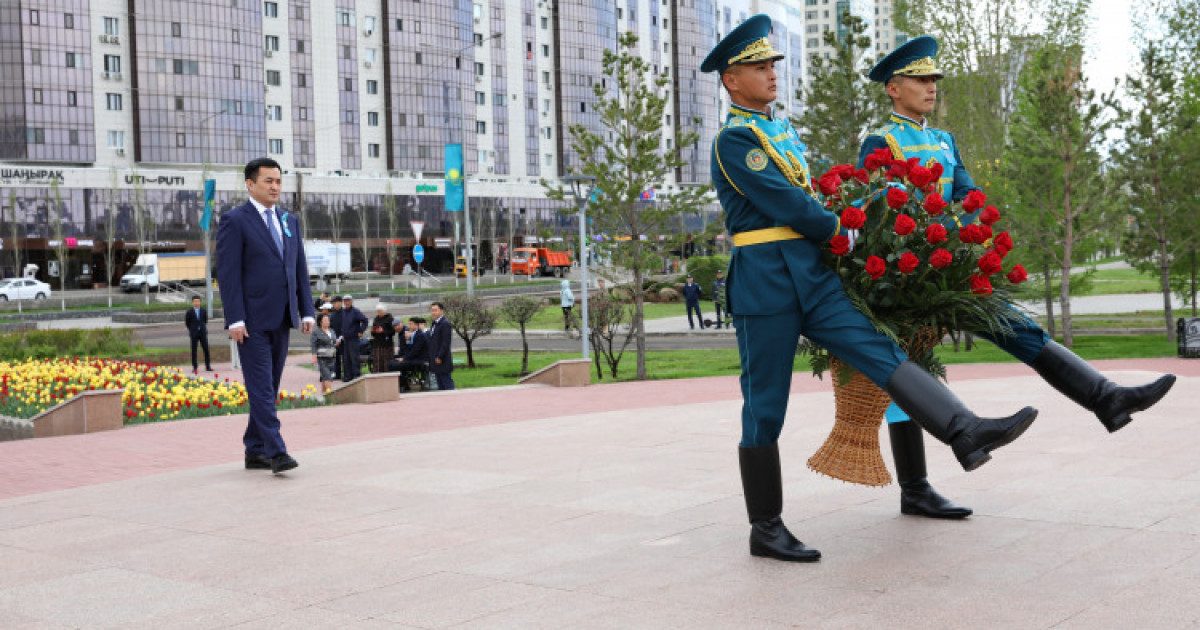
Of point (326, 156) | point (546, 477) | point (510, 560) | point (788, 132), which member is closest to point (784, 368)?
point (788, 132)

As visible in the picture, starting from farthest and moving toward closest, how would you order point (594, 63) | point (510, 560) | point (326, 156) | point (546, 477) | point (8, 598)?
point (594, 63), point (326, 156), point (546, 477), point (510, 560), point (8, 598)

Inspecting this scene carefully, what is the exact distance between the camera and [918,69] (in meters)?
5.58

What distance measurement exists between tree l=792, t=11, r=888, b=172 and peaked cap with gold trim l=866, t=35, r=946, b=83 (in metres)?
18.4

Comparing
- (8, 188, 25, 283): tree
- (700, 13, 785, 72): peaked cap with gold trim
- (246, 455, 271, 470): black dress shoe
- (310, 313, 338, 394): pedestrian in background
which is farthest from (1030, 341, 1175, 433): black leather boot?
(8, 188, 25, 283): tree

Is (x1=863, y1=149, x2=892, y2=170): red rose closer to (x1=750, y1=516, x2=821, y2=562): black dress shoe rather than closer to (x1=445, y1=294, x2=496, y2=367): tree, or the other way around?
(x1=750, y1=516, x2=821, y2=562): black dress shoe

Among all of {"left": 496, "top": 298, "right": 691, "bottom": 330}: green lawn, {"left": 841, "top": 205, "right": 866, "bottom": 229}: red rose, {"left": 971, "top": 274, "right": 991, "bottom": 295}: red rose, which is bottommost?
{"left": 496, "top": 298, "right": 691, "bottom": 330}: green lawn

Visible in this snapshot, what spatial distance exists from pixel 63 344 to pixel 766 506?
80.3ft

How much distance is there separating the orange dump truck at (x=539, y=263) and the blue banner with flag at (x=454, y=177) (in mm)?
39655

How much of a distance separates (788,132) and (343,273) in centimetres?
6861

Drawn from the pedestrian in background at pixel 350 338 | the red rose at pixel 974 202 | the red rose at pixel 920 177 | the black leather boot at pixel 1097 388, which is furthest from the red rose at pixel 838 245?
the pedestrian in background at pixel 350 338

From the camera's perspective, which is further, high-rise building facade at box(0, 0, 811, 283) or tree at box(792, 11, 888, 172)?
high-rise building facade at box(0, 0, 811, 283)

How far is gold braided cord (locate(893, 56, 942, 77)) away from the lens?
5.57 m

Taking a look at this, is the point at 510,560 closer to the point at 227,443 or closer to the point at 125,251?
the point at 227,443

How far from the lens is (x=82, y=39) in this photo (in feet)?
234
